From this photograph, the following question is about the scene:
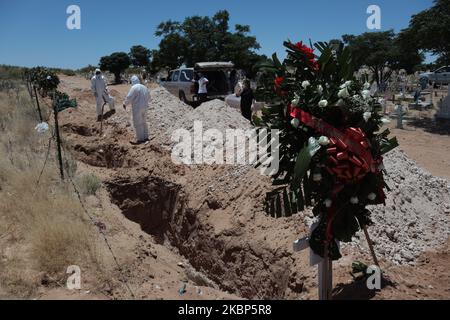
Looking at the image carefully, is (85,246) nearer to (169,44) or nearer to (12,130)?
(12,130)

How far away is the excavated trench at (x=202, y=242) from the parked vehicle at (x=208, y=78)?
7433 millimetres

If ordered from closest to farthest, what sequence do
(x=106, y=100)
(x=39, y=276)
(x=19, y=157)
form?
1. (x=39, y=276)
2. (x=19, y=157)
3. (x=106, y=100)

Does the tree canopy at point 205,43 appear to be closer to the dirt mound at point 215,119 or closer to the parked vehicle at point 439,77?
the parked vehicle at point 439,77

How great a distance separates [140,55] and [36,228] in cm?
4217

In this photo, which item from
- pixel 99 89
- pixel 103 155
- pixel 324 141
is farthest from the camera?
pixel 99 89

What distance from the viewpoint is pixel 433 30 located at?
15352mm

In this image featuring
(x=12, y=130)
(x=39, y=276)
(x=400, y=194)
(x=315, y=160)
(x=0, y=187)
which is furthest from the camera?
(x=12, y=130)

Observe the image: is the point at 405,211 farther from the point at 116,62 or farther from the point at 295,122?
the point at 116,62

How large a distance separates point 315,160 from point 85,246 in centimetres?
303

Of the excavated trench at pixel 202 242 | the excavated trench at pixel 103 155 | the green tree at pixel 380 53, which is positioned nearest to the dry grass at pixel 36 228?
the excavated trench at pixel 202 242

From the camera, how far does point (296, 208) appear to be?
357cm

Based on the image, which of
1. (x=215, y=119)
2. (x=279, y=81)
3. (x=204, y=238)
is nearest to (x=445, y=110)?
(x=215, y=119)
